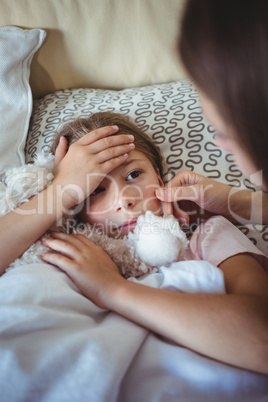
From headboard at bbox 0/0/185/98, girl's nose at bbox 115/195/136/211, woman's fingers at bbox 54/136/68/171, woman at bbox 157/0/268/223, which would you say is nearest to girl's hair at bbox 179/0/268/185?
woman at bbox 157/0/268/223

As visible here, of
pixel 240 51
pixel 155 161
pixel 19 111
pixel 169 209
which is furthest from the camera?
pixel 19 111

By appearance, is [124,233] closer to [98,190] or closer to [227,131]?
[98,190]

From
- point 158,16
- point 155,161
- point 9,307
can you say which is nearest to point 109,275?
point 9,307

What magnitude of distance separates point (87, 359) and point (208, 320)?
0.21m

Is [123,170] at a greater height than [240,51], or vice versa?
[240,51]

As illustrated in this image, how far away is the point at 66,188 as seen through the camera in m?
0.86

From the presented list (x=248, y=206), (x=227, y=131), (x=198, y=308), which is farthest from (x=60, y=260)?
(x=248, y=206)

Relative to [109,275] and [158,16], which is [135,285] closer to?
[109,275]

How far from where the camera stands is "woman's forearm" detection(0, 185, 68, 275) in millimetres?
770

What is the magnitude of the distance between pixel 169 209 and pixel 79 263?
11.7 inches

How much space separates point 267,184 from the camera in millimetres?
584

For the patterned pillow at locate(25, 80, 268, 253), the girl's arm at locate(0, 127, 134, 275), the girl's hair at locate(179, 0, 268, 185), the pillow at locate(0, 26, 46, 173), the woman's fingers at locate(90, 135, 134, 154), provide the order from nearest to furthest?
the girl's hair at locate(179, 0, 268, 185) → the girl's arm at locate(0, 127, 134, 275) → the woman's fingers at locate(90, 135, 134, 154) → the patterned pillow at locate(25, 80, 268, 253) → the pillow at locate(0, 26, 46, 173)

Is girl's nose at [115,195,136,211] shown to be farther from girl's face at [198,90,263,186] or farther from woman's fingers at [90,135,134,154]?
girl's face at [198,90,263,186]

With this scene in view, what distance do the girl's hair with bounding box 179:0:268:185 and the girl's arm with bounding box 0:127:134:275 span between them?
393 mm
